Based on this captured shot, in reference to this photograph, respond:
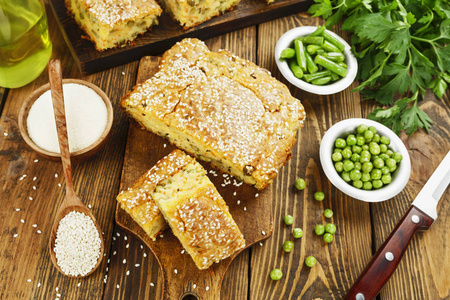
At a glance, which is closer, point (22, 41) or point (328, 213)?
point (22, 41)

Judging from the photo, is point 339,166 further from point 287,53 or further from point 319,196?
point 287,53

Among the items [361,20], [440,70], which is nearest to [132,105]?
[361,20]

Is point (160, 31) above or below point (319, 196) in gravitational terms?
above

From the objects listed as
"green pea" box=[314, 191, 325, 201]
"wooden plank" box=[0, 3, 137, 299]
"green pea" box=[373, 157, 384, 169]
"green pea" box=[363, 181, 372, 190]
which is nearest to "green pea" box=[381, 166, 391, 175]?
"green pea" box=[373, 157, 384, 169]

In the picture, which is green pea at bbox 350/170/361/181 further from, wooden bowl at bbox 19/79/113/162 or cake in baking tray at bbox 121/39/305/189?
wooden bowl at bbox 19/79/113/162

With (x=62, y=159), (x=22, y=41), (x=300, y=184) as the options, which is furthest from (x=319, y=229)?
(x=22, y=41)

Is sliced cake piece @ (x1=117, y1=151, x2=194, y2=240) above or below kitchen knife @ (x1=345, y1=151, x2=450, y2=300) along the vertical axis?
above
